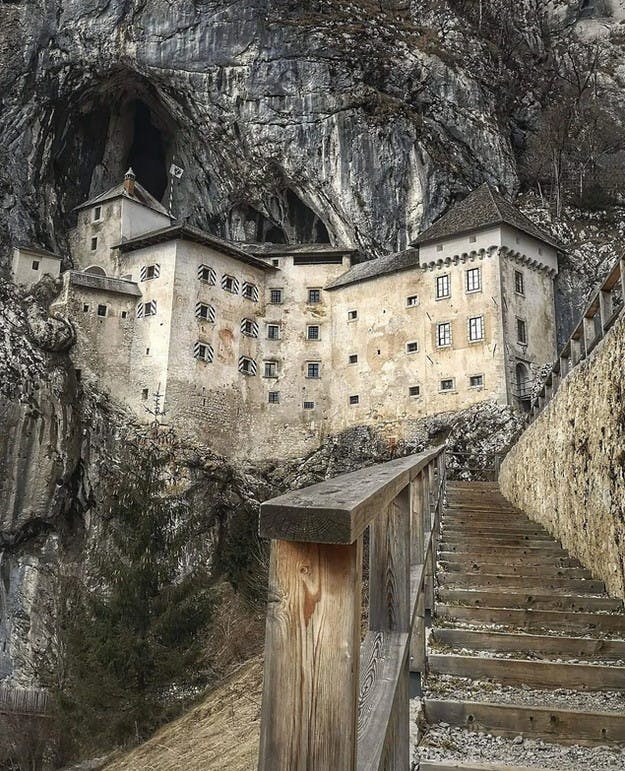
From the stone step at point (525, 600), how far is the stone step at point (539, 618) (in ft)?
0.77

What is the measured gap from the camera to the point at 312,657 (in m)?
1.38

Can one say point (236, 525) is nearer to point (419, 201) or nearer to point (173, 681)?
point (173, 681)

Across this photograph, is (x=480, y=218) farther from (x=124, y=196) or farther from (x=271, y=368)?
(x=124, y=196)

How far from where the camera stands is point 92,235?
3878 cm

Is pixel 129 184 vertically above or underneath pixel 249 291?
above

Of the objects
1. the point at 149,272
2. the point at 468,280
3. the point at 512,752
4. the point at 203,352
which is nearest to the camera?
the point at 512,752

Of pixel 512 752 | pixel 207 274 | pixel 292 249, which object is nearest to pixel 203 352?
pixel 207 274

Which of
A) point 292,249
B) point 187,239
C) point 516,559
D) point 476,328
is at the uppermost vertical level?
point 292,249

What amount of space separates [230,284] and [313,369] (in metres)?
6.56

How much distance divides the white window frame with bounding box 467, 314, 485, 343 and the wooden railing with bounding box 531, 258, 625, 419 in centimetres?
2340

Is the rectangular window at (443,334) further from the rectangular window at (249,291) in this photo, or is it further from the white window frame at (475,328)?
the rectangular window at (249,291)

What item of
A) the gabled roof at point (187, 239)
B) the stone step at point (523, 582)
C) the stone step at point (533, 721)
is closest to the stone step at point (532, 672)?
the stone step at point (533, 721)

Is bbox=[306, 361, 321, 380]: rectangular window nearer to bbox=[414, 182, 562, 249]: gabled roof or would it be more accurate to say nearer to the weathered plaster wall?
bbox=[414, 182, 562, 249]: gabled roof

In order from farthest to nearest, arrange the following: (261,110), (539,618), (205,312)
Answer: (261,110)
(205,312)
(539,618)
